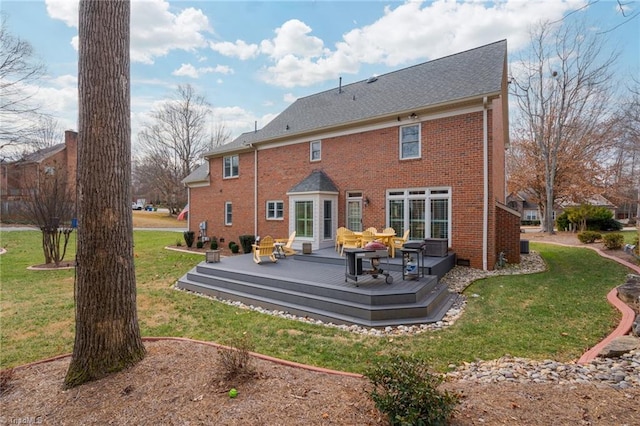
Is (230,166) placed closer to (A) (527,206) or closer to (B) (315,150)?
(B) (315,150)

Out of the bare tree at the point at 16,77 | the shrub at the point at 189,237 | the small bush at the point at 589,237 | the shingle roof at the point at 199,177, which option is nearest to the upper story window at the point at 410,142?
the shingle roof at the point at 199,177

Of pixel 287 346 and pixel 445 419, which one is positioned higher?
pixel 445 419

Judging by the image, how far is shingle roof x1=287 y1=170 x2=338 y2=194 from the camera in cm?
1248

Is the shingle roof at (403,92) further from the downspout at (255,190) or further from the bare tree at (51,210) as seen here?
the bare tree at (51,210)

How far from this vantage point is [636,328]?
4.47 metres

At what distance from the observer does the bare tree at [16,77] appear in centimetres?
1570

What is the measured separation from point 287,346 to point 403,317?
2.39 metres

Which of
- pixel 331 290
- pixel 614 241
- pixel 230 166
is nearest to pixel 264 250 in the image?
pixel 331 290

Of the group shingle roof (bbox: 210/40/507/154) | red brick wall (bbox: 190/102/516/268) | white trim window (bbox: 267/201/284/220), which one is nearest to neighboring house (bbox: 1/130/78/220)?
red brick wall (bbox: 190/102/516/268)

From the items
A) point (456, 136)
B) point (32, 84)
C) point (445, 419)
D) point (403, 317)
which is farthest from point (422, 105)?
point (32, 84)

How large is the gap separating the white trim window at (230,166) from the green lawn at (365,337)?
8684 mm

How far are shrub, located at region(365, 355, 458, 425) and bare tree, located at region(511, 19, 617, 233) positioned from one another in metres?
25.2

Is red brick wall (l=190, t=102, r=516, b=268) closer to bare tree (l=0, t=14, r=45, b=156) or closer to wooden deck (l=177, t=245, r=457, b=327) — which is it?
wooden deck (l=177, t=245, r=457, b=327)

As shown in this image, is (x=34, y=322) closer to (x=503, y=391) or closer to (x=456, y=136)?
(x=503, y=391)
